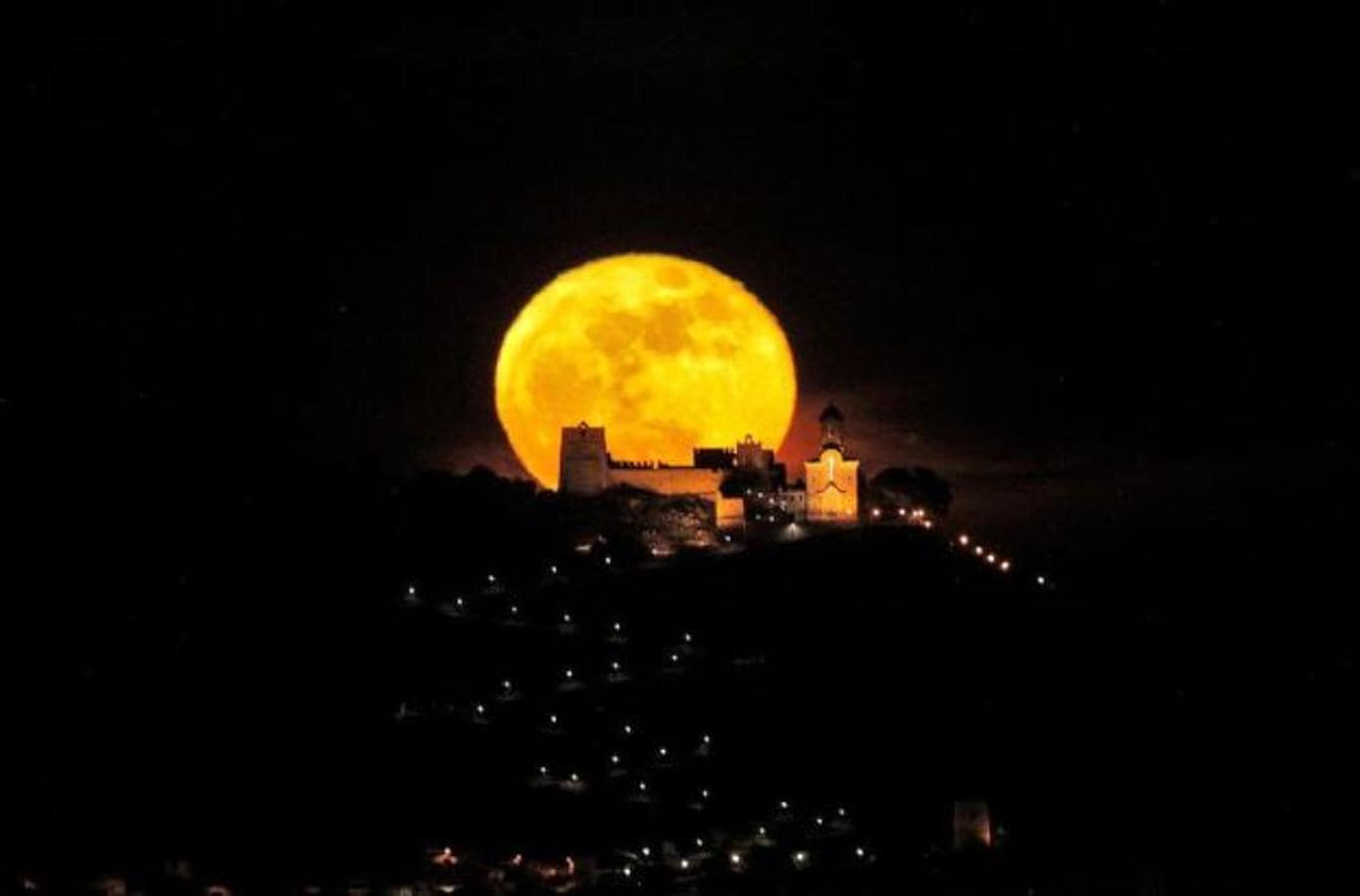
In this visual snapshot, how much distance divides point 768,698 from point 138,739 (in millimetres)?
13341

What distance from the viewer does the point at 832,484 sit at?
86938mm

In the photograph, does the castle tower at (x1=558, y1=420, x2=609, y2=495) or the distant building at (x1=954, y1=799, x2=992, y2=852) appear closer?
the distant building at (x1=954, y1=799, x2=992, y2=852)

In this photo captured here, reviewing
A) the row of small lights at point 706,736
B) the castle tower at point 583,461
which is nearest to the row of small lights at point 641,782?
the row of small lights at point 706,736

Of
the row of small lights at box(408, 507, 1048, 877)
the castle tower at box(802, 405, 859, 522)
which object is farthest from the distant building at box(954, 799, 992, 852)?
the castle tower at box(802, 405, 859, 522)

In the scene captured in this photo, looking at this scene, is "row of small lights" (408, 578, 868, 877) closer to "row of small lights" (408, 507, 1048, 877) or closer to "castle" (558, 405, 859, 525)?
"row of small lights" (408, 507, 1048, 877)

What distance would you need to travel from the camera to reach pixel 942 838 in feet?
177

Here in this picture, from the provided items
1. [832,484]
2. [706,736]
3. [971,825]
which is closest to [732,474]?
[832,484]

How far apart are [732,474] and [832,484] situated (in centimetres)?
313

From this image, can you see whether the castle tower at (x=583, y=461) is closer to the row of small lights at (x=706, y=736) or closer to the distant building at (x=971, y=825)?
the row of small lights at (x=706, y=736)

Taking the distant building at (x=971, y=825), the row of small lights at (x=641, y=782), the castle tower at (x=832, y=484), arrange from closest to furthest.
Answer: the row of small lights at (x=641, y=782) → the distant building at (x=971, y=825) → the castle tower at (x=832, y=484)

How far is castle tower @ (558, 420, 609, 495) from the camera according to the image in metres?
88.9

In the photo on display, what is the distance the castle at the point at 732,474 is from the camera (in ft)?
284

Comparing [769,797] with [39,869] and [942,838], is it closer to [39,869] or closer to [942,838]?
[942,838]

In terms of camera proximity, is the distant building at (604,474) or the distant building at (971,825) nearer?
the distant building at (971,825)
